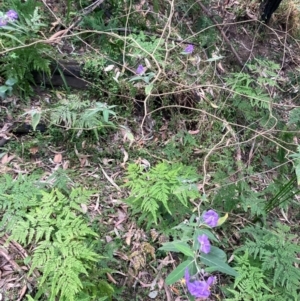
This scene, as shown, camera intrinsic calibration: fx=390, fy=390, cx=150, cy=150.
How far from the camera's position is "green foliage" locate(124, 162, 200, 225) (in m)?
2.17

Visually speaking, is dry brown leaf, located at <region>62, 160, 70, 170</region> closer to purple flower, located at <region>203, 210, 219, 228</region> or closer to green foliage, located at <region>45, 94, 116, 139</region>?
green foliage, located at <region>45, 94, 116, 139</region>

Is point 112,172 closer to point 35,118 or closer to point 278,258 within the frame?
point 35,118

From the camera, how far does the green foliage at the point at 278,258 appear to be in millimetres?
2279

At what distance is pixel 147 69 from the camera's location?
11.0ft

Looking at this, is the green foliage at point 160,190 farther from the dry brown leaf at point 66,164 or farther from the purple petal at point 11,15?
the purple petal at point 11,15

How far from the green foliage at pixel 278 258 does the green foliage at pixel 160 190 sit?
0.54 metres

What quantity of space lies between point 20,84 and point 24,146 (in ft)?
1.71

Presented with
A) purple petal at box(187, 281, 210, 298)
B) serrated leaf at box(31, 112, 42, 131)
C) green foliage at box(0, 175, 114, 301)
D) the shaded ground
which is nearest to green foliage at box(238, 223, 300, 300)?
the shaded ground

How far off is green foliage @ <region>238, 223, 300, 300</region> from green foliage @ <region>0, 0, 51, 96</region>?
1.93 metres

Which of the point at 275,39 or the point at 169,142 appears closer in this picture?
the point at 169,142

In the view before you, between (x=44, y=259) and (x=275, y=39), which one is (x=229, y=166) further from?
(x=275, y=39)

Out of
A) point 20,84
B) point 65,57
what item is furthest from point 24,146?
point 65,57

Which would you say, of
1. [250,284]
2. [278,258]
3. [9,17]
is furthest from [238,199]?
[9,17]

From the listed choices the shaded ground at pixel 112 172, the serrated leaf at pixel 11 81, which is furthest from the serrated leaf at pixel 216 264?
the serrated leaf at pixel 11 81
